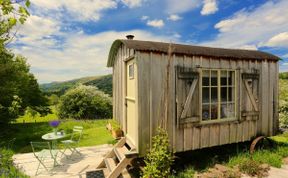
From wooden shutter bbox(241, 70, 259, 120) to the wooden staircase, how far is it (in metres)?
3.57

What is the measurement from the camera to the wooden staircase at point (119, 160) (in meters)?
4.46

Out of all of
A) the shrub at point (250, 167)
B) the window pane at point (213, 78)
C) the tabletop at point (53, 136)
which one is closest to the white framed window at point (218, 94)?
the window pane at point (213, 78)

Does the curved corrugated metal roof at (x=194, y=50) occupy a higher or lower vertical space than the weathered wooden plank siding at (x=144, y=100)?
higher

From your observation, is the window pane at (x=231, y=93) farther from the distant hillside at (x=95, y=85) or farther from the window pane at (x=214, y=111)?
the distant hillside at (x=95, y=85)

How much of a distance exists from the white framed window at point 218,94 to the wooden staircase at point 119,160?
2.24 m

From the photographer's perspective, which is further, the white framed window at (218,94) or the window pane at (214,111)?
the window pane at (214,111)

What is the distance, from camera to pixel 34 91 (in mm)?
17281

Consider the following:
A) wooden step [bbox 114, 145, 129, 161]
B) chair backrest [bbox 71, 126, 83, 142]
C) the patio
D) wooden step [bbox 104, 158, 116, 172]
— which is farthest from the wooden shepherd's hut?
chair backrest [bbox 71, 126, 83, 142]

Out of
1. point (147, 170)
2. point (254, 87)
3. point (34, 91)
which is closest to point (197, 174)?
point (147, 170)

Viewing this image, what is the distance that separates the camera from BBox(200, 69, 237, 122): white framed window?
5.32 m

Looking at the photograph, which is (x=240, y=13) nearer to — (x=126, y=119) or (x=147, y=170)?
(x=126, y=119)

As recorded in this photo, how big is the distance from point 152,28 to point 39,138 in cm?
740

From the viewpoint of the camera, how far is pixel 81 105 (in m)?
14.2

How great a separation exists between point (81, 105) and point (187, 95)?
10947mm
